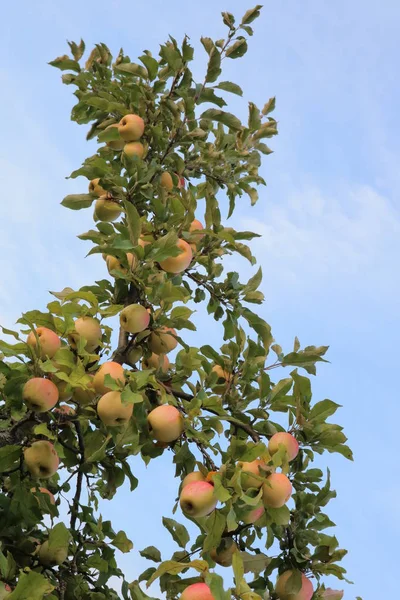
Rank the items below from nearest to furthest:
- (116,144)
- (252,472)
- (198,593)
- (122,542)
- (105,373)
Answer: (198,593) → (252,472) → (105,373) → (122,542) → (116,144)

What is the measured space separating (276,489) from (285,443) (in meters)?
0.31

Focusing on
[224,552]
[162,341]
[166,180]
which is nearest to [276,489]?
[224,552]

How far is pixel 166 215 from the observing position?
3711 millimetres

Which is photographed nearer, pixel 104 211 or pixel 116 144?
pixel 104 211

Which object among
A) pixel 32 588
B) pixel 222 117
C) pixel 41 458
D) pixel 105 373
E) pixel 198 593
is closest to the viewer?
pixel 198 593

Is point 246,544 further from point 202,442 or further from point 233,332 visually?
point 233,332

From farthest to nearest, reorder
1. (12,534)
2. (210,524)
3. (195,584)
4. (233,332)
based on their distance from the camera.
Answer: (233,332) < (12,534) < (210,524) < (195,584)

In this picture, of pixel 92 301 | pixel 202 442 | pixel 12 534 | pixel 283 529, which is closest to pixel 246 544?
pixel 283 529

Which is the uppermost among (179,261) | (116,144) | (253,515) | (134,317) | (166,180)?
(116,144)

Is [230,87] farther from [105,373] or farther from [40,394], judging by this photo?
[40,394]

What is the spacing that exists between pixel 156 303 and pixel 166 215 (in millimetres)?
559

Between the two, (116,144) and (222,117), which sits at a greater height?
(222,117)

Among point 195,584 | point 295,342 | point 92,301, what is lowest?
point 195,584

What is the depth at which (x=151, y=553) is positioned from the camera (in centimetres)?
355
